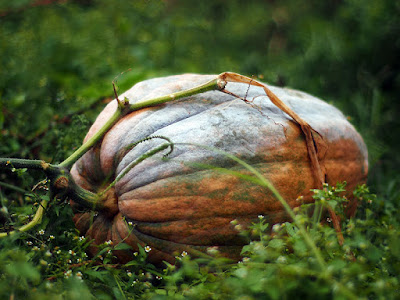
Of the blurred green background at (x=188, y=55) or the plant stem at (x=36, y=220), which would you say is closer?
the plant stem at (x=36, y=220)

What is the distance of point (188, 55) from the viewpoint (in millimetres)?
4188

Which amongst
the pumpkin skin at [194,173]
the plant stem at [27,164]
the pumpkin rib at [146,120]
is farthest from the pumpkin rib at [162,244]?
the plant stem at [27,164]

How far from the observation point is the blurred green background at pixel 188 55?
9.59ft

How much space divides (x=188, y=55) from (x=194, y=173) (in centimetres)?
255

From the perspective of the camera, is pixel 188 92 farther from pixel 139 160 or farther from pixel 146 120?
pixel 139 160

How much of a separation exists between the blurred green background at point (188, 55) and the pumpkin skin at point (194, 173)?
53 cm

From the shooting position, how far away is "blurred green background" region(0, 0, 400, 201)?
2924 mm

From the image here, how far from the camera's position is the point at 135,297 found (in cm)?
173

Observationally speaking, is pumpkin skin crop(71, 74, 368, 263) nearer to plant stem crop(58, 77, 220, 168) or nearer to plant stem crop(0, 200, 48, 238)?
plant stem crop(58, 77, 220, 168)

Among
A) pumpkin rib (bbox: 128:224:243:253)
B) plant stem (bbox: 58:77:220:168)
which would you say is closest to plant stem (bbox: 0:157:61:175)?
plant stem (bbox: 58:77:220:168)

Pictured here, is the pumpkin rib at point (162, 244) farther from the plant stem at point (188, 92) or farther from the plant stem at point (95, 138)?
the plant stem at point (188, 92)

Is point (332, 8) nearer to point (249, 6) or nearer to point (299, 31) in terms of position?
point (299, 31)

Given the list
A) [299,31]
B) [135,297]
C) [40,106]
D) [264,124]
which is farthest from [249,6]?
[135,297]

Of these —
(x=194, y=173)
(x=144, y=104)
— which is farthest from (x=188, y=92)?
(x=194, y=173)
